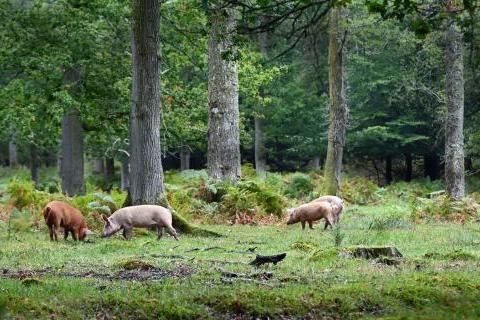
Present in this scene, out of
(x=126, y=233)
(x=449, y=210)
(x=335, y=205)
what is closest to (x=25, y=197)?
(x=126, y=233)

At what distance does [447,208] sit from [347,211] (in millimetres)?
4355

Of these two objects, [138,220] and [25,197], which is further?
[25,197]

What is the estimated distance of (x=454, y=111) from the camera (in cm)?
2698

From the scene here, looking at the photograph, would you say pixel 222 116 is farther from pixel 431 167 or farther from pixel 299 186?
pixel 431 167

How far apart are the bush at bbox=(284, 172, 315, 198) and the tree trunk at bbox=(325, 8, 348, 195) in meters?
6.60

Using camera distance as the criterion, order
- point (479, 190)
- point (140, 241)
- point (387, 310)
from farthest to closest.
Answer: point (479, 190) < point (140, 241) < point (387, 310)

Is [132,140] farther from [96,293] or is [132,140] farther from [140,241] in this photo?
[96,293]

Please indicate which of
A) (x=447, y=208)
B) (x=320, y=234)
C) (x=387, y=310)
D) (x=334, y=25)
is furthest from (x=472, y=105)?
(x=387, y=310)

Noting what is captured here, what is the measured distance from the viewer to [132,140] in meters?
18.1

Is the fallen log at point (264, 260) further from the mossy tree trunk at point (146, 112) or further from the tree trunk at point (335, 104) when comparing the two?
the tree trunk at point (335, 104)

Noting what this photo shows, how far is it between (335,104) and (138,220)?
12.4 meters

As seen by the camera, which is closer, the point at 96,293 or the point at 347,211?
the point at 96,293

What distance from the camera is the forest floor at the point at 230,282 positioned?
802 centimetres

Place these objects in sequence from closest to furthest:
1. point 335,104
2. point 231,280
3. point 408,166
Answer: point 231,280, point 335,104, point 408,166
